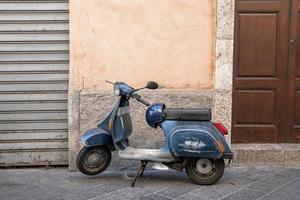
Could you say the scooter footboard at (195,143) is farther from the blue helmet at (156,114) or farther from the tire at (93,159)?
the tire at (93,159)

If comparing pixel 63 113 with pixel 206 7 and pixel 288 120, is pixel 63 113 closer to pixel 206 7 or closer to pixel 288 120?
pixel 206 7

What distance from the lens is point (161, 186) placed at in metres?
5.47

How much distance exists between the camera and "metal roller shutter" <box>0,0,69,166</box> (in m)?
6.30

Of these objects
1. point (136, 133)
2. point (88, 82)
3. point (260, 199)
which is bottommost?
point (260, 199)

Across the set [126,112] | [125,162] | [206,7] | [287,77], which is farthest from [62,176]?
[287,77]

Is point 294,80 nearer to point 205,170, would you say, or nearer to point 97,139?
point 205,170

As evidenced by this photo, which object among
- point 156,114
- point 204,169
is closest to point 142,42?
point 156,114

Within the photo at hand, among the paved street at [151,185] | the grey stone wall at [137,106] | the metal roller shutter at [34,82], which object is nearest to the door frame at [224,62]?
the grey stone wall at [137,106]

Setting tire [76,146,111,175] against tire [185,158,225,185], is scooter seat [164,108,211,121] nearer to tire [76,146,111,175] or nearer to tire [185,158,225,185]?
tire [185,158,225,185]

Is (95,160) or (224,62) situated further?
(224,62)

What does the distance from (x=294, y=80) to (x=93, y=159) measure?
2970 millimetres

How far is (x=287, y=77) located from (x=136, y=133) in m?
2.22

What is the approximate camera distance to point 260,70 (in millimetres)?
6531

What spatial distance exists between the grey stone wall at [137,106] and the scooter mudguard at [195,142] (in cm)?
86
